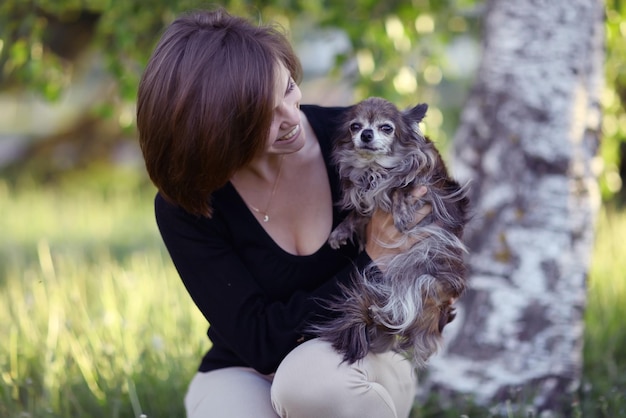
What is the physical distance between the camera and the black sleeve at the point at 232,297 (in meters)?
2.47

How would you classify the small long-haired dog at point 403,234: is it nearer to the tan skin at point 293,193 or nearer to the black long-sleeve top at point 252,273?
the black long-sleeve top at point 252,273

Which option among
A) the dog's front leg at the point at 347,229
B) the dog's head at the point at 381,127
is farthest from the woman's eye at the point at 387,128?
the dog's front leg at the point at 347,229

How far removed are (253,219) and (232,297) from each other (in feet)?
0.92

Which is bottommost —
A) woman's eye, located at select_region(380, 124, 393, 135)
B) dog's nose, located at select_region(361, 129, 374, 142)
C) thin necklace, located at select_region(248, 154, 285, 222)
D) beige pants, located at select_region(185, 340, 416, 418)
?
beige pants, located at select_region(185, 340, 416, 418)

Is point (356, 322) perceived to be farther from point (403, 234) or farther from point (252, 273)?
point (252, 273)

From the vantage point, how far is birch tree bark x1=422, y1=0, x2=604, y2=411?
3.39 metres

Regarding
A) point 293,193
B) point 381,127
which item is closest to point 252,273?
point 293,193

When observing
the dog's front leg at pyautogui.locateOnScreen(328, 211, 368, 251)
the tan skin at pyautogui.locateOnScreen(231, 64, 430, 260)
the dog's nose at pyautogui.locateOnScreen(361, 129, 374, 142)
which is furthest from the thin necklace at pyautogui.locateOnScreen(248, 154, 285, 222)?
the dog's nose at pyautogui.locateOnScreen(361, 129, 374, 142)

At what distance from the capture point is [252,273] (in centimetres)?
264

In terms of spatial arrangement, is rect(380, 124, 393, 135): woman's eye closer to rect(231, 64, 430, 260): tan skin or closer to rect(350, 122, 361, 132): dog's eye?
rect(350, 122, 361, 132): dog's eye

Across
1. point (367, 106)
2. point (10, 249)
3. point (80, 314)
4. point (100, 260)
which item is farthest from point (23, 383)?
point (10, 249)

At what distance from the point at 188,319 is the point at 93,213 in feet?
14.5

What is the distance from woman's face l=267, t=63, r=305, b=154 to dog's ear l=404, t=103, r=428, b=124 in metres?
0.35

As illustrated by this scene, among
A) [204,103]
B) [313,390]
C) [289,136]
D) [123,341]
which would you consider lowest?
[123,341]
